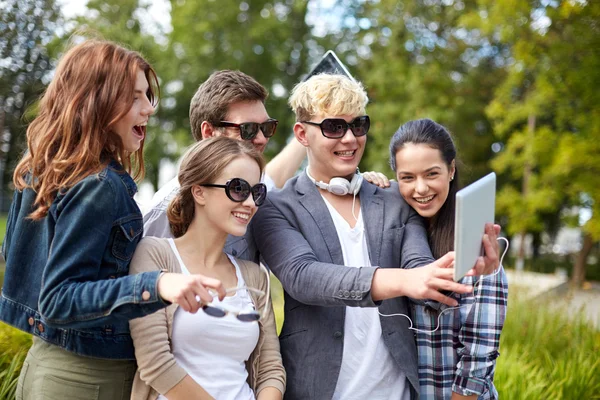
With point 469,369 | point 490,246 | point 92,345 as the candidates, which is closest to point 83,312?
point 92,345

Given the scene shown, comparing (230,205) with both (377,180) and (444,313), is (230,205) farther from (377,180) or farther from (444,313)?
(444,313)

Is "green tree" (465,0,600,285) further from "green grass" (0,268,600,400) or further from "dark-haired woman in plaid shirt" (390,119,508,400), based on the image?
"dark-haired woman in plaid shirt" (390,119,508,400)

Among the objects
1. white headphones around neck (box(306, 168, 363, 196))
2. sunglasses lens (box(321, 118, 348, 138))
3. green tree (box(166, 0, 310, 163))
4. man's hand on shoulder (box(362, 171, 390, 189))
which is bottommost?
white headphones around neck (box(306, 168, 363, 196))

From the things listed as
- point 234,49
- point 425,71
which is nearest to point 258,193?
point 425,71

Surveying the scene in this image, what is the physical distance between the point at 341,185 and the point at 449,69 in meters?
18.4

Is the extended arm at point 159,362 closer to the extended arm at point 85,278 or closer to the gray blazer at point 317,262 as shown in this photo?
the extended arm at point 85,278

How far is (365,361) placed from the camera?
8.57 ft

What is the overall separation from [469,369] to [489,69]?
68.6ft

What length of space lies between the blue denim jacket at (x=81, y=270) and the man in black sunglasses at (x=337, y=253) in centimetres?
66

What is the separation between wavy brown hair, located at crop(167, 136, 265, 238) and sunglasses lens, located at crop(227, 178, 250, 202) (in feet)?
0.25

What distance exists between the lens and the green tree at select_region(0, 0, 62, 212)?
19.3ft

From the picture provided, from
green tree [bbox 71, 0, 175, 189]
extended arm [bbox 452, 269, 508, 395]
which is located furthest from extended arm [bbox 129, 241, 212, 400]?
green tree [bbox 71, 0, 175, 189]

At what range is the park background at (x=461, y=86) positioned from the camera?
6.12 m

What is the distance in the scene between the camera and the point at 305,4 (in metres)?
23.1
